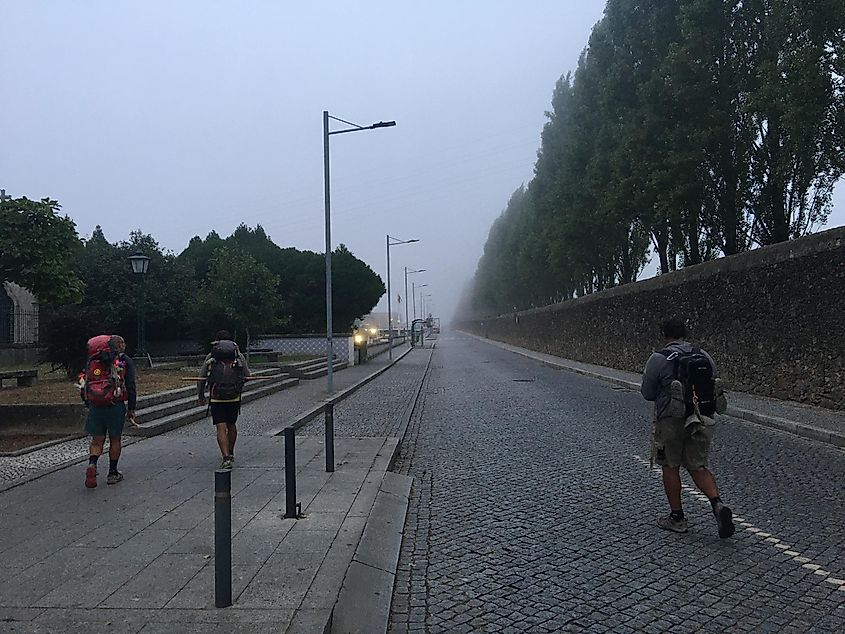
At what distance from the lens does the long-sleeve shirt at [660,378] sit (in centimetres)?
545

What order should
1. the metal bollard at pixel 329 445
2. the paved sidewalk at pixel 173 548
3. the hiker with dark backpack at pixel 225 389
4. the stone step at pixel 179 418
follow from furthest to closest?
1. the stone step at pixel 179 418
2. the hiker with dark backpack at pixel 225 389
3. the metal bollard at pixel 329 445
4. the paved sidewalk at pixel 173 548

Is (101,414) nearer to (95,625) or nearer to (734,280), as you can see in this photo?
(95,625)

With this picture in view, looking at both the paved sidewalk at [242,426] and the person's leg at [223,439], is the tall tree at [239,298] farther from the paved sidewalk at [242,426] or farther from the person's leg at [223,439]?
the person's leg at [223,439]

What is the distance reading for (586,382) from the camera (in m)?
22.6

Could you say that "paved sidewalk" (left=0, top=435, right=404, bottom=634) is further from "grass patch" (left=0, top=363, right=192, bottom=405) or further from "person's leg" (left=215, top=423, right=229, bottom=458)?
"grass patch" (left=0, top=363, right=192, bottom=405)

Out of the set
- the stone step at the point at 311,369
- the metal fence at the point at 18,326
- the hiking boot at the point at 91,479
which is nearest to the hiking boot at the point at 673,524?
the hiking boot at the point at 91,479

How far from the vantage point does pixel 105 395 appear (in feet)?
23.3

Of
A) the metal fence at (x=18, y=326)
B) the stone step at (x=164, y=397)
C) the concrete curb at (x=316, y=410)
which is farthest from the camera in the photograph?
the metal fence at (x=18, y=326)

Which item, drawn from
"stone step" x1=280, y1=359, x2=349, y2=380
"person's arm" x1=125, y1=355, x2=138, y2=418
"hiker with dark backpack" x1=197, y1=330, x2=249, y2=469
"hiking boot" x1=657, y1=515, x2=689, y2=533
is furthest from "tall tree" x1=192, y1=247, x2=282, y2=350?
"hiking boot" x1=657, y1=515, x2=689, y2=533

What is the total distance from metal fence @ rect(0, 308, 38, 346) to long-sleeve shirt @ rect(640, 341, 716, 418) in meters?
27.2

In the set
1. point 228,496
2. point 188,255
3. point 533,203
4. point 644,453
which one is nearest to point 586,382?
point 644,453

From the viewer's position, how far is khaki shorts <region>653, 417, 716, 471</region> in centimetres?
540

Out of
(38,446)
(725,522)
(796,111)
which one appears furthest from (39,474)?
(796,111)

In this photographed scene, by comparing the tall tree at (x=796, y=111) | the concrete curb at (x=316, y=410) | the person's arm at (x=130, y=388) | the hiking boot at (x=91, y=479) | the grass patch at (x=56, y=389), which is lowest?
the concrete curb at (x=316, y=410)
